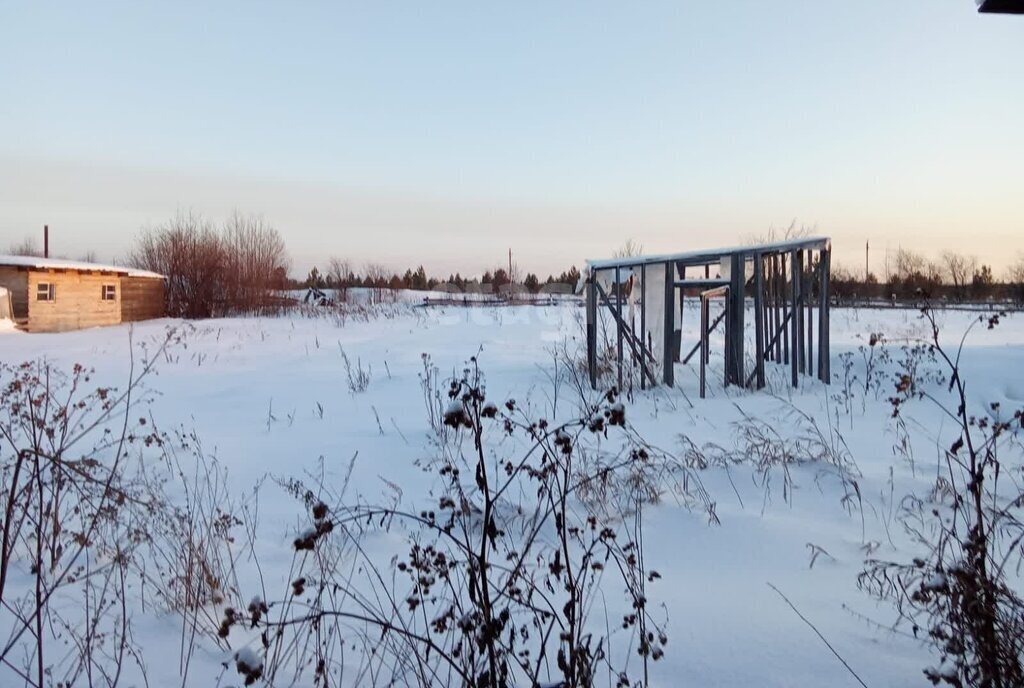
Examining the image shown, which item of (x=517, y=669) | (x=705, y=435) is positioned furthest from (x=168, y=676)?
(x=705, y=435)

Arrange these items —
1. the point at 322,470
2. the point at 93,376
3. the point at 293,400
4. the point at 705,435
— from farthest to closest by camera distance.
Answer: the point at 93,376 < the point at 293,400 < the point at 705,435 < the point at 322,470

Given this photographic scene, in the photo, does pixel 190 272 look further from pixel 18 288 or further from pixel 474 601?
pixel 474 601

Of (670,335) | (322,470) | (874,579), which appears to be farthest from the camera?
(670,335)

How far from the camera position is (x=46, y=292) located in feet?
78.4

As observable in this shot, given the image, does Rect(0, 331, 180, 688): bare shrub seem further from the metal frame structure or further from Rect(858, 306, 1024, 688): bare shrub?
the metal frame structure

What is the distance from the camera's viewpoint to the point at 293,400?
8328 millimetres

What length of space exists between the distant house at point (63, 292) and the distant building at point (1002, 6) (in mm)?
26993

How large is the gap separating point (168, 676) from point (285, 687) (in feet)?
1.50

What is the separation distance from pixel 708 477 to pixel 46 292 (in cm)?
2625

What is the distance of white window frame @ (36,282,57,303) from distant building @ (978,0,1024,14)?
27.6 meters

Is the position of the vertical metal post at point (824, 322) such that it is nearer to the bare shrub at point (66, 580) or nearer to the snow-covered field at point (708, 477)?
the snow-covered field at point (708, 477)

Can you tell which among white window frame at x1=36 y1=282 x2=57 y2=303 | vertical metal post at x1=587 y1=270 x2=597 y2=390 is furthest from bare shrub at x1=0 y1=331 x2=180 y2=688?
white window frame at x1=36 y1=282 x2=57 y2=303

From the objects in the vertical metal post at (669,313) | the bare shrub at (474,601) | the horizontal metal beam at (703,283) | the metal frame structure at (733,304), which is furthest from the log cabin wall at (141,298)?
the bare shrub at (474,601)

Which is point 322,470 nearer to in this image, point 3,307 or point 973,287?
point 3,307
